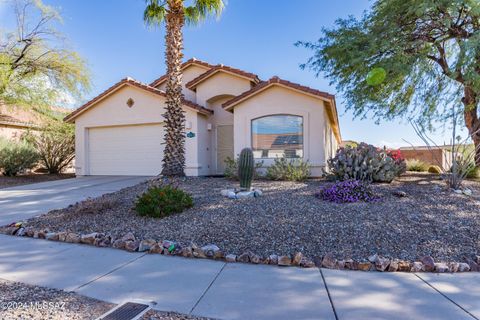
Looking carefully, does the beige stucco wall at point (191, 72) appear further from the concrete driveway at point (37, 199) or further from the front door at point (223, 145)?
the concrete driveway at point (37, 199)

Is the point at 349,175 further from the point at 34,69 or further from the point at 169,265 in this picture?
the point at 34,69

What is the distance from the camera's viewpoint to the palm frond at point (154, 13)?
37.3ft

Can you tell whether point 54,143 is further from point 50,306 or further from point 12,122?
point 50,306

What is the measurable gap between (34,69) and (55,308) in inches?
682

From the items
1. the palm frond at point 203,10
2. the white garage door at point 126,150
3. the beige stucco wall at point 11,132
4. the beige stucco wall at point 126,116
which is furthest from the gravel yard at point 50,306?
the beige stucco wall at point 11,132

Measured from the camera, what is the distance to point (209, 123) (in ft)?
49.4

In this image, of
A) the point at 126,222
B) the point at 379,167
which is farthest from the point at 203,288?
the point at 379,167

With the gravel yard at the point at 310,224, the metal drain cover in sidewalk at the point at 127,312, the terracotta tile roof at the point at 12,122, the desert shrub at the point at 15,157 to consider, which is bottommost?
the metal drain cover in sidewalk at the point at 127,312

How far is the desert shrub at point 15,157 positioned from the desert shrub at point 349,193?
49.3 ft

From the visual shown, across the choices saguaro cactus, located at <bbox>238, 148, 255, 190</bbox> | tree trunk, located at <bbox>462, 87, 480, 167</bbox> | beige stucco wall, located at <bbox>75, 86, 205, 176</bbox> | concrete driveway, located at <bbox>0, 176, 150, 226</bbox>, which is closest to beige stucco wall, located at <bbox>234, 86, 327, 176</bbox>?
beige stucco wall, located at <bbox>75, 86, 205, 176</bbox>

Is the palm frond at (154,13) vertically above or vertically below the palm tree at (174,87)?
above

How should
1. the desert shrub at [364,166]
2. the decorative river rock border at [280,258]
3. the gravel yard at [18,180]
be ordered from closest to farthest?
the decorative river rock border at [280,258]
the desert shrub at [364,166]
the gravel yard at [18,180]

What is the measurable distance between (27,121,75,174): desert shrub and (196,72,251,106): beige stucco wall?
8329 mm

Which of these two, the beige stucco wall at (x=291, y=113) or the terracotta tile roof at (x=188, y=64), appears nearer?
the beige stucco wall at (x=291, y=113)
